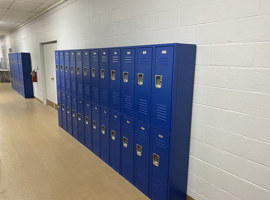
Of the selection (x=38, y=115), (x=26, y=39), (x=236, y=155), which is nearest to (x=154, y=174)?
(x=236, y=155)

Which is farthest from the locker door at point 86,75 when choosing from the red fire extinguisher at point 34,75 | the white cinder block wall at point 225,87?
the red fire extinguisher at point 34,75

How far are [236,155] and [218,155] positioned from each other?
0.19 metres

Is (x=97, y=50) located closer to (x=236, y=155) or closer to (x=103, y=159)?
(x=103, y=159)

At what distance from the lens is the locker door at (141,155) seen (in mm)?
2367

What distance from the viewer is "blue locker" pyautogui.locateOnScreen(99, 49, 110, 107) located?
289 cm

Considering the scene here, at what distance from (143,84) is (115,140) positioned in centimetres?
105

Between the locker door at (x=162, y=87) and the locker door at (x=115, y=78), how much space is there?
2.26ft

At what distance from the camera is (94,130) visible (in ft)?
11.3

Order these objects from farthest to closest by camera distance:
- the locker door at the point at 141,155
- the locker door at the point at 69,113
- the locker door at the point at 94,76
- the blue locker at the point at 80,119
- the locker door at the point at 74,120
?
the locker door at the point at 69,113, the locker door at the point at 74,120, the blue locker at the point at 80,119, the locker door at the point at 94,76, the locker door at the point at 141,155

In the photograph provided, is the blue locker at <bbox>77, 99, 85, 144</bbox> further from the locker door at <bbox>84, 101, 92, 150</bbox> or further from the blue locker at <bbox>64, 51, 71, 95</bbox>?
the blue locker at <bbox>64, 51, 71, 95</bbox>

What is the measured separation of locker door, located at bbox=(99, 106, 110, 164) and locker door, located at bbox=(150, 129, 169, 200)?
979 millimetres

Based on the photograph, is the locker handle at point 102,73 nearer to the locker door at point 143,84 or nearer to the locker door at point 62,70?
the locker door at point 143,84

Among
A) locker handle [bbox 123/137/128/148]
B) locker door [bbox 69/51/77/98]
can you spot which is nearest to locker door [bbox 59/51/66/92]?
locker door [bbox 69/51/77/98]

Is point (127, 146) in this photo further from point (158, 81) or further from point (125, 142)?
point (158, 81)
